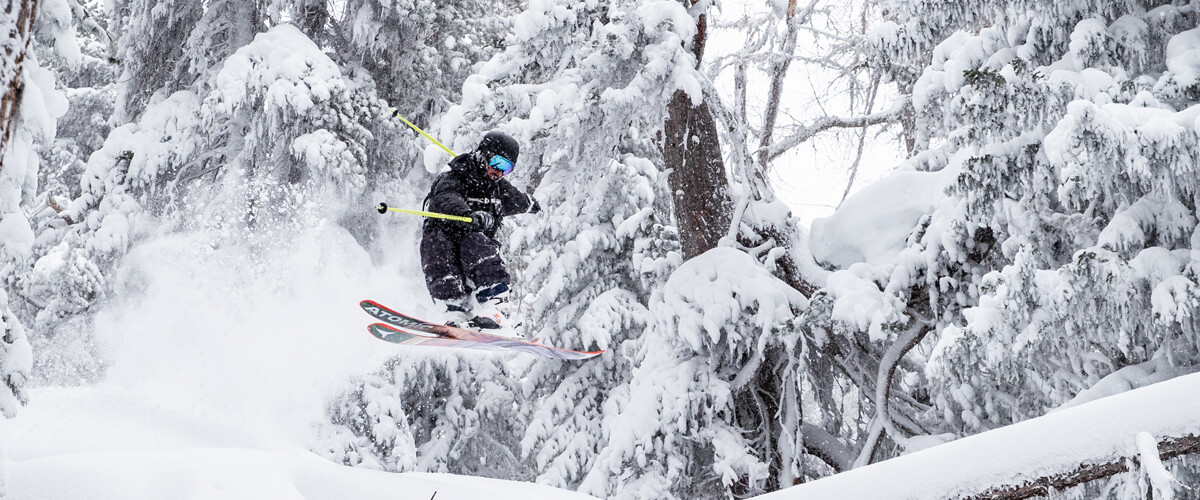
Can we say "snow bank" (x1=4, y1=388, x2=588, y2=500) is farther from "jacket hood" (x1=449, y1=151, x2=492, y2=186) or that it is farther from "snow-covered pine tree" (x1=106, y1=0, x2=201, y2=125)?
"snow-covered pine tree" (x1=106, y1=0, x2=201, y2=125)

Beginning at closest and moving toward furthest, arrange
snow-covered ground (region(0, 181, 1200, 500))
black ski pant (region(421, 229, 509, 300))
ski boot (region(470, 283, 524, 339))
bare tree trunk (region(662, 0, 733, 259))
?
black ski pant (region(421, 229, 509, 300))
ski boot (region(470, 283, 524, 339))
bare tree trunk (region(662, 0, 733, 259))
snow-covered ground (region(0, 181, 1200, 500))

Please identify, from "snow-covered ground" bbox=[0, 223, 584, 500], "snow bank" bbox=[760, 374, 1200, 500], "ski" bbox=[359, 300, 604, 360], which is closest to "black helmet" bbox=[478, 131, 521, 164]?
"ski" bbox=[359, 300, 604, 360]

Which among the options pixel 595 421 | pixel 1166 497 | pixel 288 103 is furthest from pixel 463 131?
pixel 1166 497

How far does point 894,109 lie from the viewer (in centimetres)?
934

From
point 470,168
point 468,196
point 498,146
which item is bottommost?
point 468,196

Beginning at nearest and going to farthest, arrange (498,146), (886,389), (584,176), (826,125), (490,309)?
1. (498,146)
2. (490,309)
3. (886,389)
4. (584,176)
5. (826,125)

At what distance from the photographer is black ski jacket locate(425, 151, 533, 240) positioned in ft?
21.8

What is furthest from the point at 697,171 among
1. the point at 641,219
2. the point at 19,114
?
the point at 19,114

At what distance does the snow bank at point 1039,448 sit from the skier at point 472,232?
425 cm

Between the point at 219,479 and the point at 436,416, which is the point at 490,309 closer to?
the point at 219,479

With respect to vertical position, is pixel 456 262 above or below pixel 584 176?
below

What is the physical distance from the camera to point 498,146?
6.60 metres

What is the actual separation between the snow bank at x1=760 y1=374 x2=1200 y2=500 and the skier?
4248 millimetres

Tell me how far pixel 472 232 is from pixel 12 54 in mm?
4684
